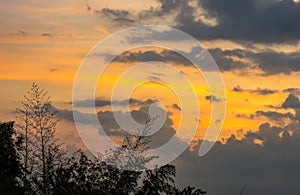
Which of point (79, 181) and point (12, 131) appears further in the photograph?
point (12, 131)

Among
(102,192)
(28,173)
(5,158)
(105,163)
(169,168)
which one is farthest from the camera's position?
(5,158)

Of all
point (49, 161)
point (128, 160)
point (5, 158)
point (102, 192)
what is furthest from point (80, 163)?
point (5, 158)

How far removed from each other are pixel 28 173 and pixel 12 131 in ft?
44.0

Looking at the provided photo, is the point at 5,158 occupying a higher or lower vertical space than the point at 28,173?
higher

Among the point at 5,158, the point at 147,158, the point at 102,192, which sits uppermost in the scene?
the point at 5,158

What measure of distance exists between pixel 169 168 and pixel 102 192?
6908 mm

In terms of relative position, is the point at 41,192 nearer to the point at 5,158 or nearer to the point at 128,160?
the point at 128,160

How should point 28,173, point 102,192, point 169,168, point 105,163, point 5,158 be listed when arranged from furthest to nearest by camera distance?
point 5,158 < point 28,173 < point 105,163 < point 169,168 < point 102,192

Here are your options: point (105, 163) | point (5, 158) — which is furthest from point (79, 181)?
point (5, 158)

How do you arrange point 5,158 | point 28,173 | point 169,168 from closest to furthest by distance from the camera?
point 169,168, point 28,173, point 5,158

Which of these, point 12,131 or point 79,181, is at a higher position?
point 12,131

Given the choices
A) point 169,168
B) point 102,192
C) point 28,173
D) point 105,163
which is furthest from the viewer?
point 28,173

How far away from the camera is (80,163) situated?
58594mm

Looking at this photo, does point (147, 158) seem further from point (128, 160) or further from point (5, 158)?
point (5, 158)
